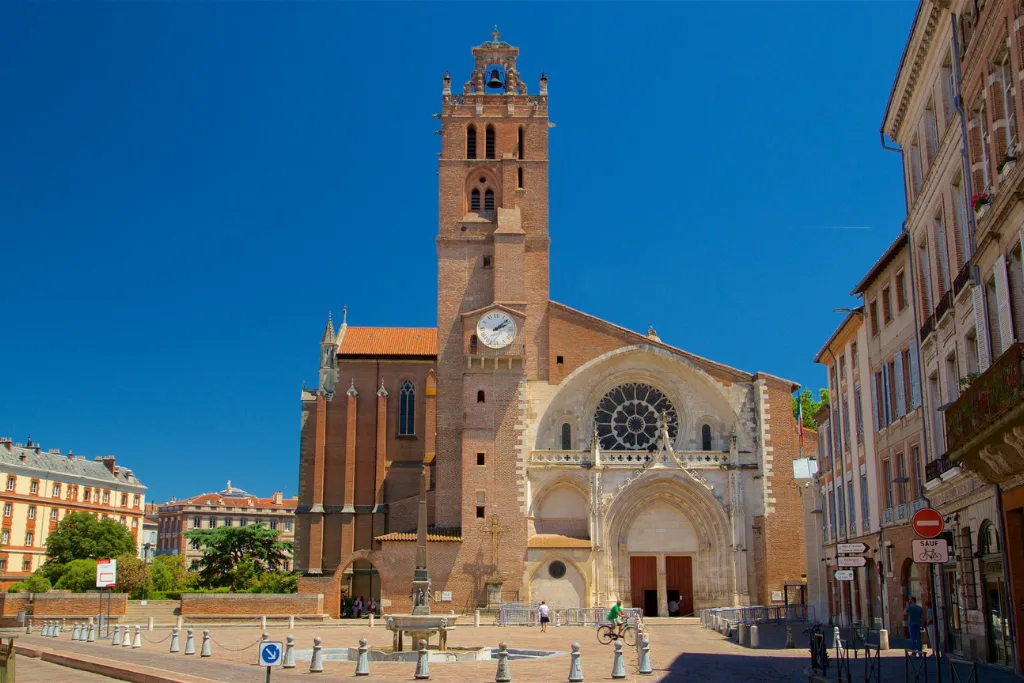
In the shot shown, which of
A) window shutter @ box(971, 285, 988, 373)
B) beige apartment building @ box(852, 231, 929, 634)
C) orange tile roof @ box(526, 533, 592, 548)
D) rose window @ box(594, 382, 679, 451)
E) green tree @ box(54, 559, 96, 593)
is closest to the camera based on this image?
window shutter @ box(971, 285, 988, 373)

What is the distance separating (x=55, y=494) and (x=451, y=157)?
5355 cm

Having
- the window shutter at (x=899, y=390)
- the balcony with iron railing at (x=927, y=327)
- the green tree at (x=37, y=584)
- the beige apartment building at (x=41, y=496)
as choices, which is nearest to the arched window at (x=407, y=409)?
the green tree at (x=37, y=584)

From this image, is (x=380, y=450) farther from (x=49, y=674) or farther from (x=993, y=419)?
(x=993, y=419)

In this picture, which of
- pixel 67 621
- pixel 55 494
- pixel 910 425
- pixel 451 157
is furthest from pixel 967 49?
pixel 55 494

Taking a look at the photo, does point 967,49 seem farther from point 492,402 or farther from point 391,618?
point 492,402

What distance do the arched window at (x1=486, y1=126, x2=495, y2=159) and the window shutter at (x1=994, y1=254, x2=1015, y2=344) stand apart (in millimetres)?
35260

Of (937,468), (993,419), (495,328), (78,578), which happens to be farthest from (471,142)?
(993,419)

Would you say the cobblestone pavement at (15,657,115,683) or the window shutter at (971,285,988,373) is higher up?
the window shutter at (971,285,988,373)

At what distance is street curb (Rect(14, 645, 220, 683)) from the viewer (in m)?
17.7

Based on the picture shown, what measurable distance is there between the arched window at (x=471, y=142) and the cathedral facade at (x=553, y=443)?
0.11 metres

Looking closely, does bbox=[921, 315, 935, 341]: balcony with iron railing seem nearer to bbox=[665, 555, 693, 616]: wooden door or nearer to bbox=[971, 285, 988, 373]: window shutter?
bbox=[971, 285, 988, 373]: window shutter

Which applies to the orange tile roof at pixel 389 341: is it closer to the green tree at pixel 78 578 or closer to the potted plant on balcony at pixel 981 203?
the green tree at pixel 78 578

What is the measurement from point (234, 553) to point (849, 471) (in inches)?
1853

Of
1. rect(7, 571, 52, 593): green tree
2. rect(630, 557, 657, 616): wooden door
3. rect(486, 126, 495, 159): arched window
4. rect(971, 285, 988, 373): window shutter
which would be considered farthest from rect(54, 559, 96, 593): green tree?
rect(971, 285, 988, 373): window shutter
